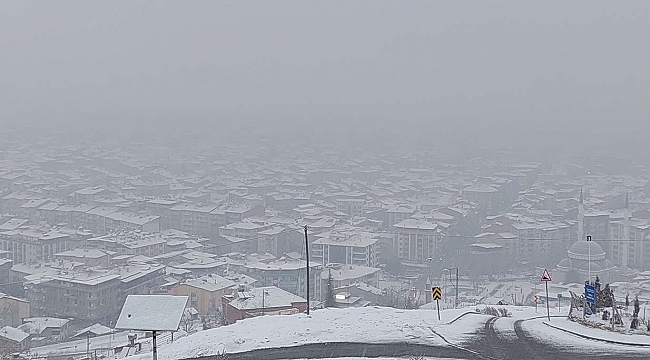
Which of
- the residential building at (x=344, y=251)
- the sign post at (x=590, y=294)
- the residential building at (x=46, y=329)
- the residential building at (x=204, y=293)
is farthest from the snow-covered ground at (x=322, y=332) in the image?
the residential building at (x=344, y=251)

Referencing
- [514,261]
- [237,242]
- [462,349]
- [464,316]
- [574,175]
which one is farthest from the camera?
[574,175]

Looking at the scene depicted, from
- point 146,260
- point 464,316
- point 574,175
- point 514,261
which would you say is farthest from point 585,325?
point 574,175

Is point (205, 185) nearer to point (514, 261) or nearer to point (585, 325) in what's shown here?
point (514, 261)

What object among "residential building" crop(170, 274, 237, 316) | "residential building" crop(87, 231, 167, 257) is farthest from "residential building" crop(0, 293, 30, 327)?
"residential building" crop(87, 231, 167, 257)

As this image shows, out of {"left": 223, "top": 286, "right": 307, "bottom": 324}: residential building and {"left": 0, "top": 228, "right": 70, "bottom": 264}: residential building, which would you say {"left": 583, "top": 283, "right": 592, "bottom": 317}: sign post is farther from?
{"left": 0, "top": 228, "right": 70, "bottom": 264}: residential building

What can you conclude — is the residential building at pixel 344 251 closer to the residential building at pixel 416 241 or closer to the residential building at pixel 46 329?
the residential building at pixel 416 241
